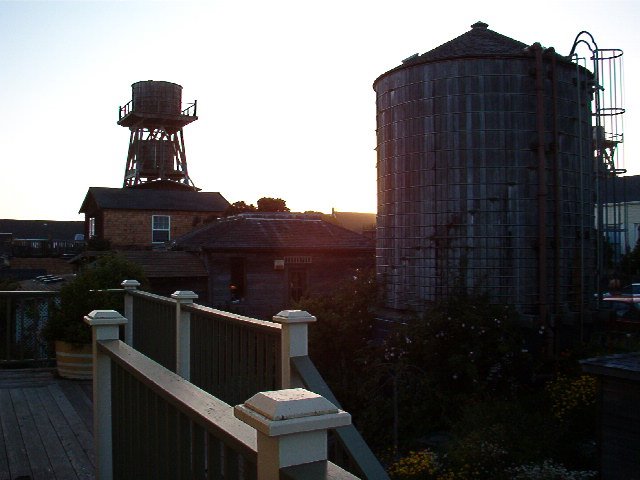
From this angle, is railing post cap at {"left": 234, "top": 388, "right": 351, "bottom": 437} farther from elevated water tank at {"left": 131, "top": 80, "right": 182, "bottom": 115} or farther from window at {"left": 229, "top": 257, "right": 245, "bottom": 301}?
elevated water tank at {"left": 131, "top": 80, "right": 182, "bottom": 115}

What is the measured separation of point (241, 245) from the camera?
22.6 metres

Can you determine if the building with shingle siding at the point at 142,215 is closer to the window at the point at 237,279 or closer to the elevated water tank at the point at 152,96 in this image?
the elevated water tank at the point at 152,96

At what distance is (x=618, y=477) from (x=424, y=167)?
5.35 m

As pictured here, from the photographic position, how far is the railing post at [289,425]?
4.24 feet

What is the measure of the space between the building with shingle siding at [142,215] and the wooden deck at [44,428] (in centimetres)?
2345

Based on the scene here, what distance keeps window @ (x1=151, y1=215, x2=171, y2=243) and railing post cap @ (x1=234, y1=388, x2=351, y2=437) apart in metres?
30.5

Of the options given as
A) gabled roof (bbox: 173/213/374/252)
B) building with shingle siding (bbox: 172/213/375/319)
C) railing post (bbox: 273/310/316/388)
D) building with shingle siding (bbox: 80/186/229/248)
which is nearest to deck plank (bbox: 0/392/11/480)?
railing post (bbox: 273/310/316/388)

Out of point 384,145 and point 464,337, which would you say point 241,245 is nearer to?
point 384,145

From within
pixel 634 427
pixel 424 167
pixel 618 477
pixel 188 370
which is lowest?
pixel 618 477

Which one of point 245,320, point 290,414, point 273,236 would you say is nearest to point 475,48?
point 245,320

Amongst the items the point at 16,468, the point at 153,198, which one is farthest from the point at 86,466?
the point at 153,198

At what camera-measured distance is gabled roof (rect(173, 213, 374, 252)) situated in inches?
896

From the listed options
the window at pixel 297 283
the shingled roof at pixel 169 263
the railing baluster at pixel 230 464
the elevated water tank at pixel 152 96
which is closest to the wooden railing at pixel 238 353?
the railing baluster at pixel 230 464

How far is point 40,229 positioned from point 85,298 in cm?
5647
